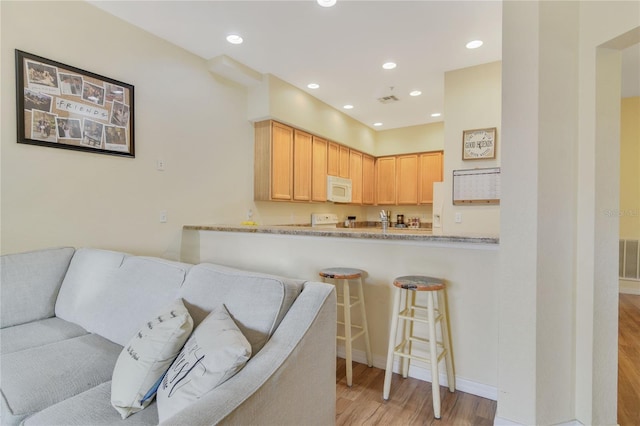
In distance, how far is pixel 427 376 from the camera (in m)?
2.19

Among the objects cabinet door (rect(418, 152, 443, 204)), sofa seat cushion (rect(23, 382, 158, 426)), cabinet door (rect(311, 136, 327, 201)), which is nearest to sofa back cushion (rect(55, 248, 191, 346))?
sofa seat cushion (rect(23, 382, 158, 426))

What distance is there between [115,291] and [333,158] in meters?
3.68

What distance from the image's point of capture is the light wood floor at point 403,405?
5.82ft

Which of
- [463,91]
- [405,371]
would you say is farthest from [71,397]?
[463,91]

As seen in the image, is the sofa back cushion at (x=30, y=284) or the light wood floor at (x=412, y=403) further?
the sofa back cushion at (x=30, y=284)

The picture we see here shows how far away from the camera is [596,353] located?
162 cm

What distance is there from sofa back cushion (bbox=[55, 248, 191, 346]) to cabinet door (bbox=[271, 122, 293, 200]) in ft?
6.80

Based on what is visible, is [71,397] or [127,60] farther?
[127,60]

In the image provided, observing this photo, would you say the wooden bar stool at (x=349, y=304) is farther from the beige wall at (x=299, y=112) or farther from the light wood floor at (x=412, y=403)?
the beige wall at (x=299, y=112)

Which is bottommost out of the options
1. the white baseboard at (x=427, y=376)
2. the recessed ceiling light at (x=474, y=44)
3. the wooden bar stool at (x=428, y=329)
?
the white baseboard at (x=427, y=376)

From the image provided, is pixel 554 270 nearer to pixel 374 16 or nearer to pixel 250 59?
pixel 374 16

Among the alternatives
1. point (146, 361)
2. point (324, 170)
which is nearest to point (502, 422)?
point (146, 361)

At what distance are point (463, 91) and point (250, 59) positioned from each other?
2312 mm

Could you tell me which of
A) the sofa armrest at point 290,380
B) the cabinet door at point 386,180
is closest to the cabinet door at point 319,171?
the cabinet door at point 386,180
